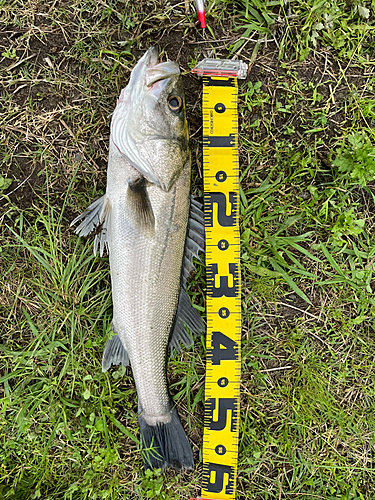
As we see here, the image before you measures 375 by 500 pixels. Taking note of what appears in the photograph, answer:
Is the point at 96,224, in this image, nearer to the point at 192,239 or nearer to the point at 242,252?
the point at 192,239

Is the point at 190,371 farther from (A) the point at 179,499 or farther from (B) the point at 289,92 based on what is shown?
(B) the point at 289,92

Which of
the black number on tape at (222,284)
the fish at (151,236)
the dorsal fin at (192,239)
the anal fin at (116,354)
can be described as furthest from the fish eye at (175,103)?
the anal fin at (116,354)

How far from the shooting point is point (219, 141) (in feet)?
9.85

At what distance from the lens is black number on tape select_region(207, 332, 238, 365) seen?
2.98 m

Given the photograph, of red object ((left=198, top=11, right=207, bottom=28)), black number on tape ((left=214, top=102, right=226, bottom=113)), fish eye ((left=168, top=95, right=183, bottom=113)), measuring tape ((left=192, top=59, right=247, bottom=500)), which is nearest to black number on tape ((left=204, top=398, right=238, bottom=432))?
measuring tape ((left=192, top=59, right=247, bottom=500))

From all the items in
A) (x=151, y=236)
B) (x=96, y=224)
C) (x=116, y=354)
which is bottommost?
(x=116, y=354)

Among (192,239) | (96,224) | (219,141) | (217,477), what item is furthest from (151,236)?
(217,477)

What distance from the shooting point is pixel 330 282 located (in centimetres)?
318

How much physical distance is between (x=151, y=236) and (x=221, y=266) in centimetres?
73

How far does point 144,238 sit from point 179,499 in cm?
228

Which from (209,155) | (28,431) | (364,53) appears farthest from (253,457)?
(364,53)

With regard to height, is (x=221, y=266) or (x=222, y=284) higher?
(x=221, y=266)

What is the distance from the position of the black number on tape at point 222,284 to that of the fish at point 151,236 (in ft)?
0.79

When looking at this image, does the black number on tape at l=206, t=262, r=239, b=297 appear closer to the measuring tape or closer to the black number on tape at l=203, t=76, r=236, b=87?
the measuring tape
